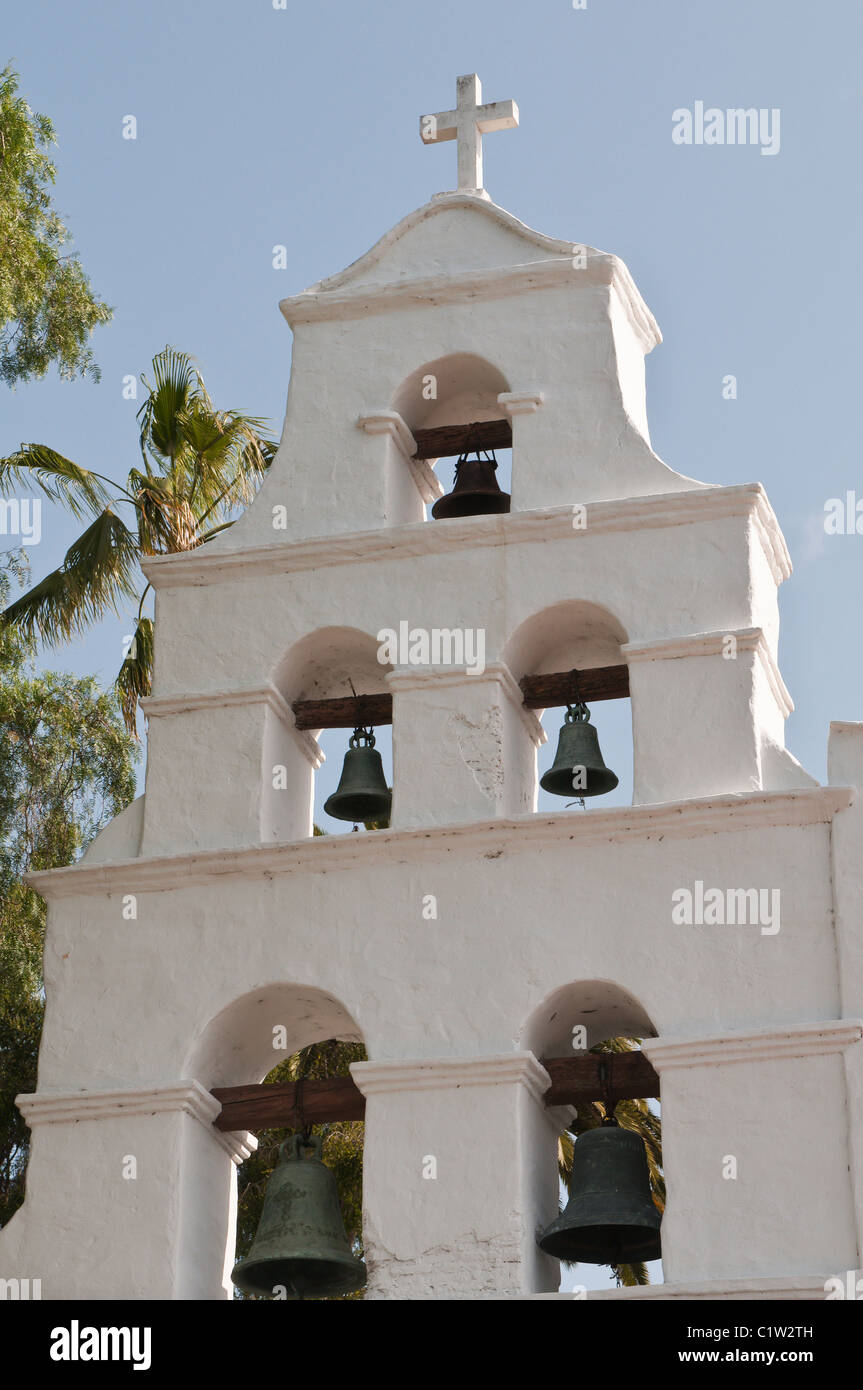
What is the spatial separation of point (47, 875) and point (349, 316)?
3.25 m

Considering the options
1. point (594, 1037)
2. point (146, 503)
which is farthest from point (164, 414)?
point (594, 1037)

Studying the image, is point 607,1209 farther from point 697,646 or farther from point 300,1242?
point 697,646

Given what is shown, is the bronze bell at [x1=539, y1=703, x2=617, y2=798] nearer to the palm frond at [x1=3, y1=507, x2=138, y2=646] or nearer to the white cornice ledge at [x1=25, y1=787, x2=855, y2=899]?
the white cornice ledge at [x1=25, y1=787, x2=855, y2=899]

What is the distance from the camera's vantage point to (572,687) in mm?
10961

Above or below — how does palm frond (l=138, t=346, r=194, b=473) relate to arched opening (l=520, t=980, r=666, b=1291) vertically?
above

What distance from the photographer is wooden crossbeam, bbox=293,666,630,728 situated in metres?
11.0

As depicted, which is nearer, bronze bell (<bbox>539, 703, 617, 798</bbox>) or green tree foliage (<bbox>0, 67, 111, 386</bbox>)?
bronze bell (<bbox>539, 703, 617, 798</bbox>)

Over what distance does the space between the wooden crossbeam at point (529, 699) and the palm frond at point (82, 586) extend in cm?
616

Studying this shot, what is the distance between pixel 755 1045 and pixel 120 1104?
274 centimetres

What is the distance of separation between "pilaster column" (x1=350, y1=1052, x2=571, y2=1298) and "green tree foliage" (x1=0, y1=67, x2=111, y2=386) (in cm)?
720

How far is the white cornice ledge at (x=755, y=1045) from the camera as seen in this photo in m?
9.30

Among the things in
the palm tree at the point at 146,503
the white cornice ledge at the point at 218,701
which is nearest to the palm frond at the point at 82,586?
the palm tree at the point at 146,503

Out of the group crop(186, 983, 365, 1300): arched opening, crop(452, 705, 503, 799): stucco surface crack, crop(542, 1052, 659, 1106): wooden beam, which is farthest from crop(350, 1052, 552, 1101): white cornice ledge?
crop(452, 705, 503, 799): stucco surface crack

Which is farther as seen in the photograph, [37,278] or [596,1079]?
[37,278]
